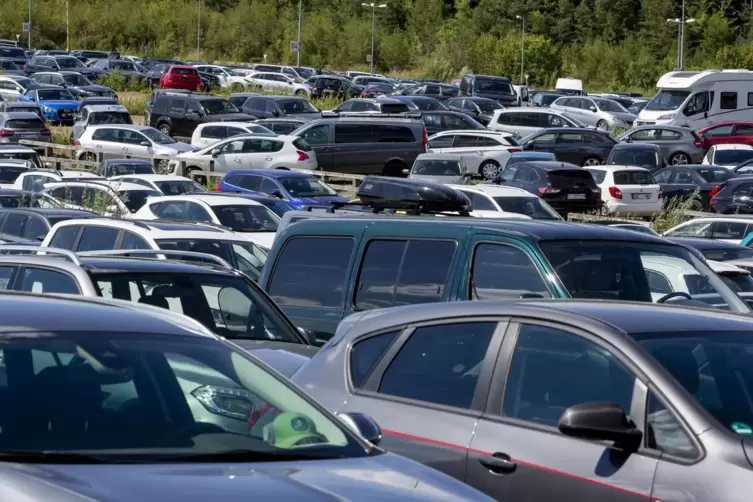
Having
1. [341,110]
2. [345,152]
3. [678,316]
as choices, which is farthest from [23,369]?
[341,110]

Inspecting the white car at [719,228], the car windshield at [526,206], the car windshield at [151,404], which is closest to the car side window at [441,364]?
the car windshield at [151,404]

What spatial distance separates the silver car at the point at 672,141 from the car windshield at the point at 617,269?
34.2 meters

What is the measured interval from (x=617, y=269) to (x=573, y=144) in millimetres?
33111

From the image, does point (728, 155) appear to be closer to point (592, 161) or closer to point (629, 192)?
point (592, 161)

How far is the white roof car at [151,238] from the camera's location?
14406mm

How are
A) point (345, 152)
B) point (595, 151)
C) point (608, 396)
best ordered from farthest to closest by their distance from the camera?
1. point (595, 151)
2. point (345, 152)
3. point (608, 396)

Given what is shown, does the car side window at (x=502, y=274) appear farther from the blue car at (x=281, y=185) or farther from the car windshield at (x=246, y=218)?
the blue car at (x=281, y=185)

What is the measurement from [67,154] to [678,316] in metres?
39.0

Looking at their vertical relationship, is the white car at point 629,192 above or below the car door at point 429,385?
below

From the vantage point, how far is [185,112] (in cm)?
4666

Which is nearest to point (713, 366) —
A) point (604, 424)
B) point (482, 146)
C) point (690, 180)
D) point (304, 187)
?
point (604, 424)

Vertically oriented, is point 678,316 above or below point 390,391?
above

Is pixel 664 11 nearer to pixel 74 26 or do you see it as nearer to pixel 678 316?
pixel 74 26

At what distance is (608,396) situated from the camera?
5.34m
